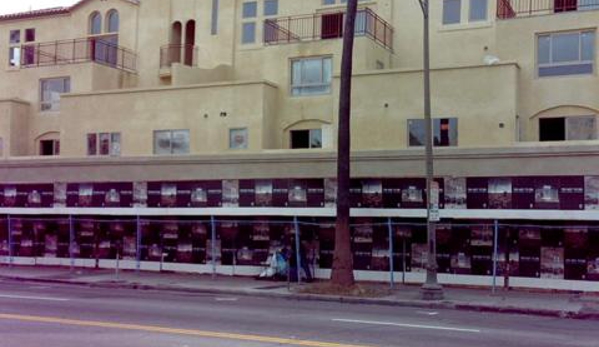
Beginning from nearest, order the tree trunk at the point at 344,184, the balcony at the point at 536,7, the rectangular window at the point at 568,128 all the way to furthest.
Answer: the tree trunk at the point at 344,184 < the rectangular window at the point at 568,128 < the balcony at the point at 536,7

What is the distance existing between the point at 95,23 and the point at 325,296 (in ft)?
72.0

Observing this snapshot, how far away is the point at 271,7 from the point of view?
3250cm

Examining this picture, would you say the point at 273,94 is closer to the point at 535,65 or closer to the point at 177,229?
the point at 177,229

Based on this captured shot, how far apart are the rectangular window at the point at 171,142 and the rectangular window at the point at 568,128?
526 inches

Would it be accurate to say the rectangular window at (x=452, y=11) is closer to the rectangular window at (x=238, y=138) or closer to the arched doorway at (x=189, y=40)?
the rectangular window at (x=238, y=138)

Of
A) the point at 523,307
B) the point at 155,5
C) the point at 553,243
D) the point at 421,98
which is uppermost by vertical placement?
the point at 155,5

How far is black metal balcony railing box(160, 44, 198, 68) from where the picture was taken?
3428cm

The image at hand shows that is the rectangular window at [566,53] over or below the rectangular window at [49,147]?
over

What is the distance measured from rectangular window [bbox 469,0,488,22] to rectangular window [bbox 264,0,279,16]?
329 inches

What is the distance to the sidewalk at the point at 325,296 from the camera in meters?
18.0

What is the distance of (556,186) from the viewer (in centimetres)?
2103

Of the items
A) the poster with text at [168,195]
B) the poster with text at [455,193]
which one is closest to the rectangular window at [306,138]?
the poster with text at [168,195]

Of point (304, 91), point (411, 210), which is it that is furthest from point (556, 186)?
point (304, 91)

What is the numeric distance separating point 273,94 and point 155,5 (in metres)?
9.50
